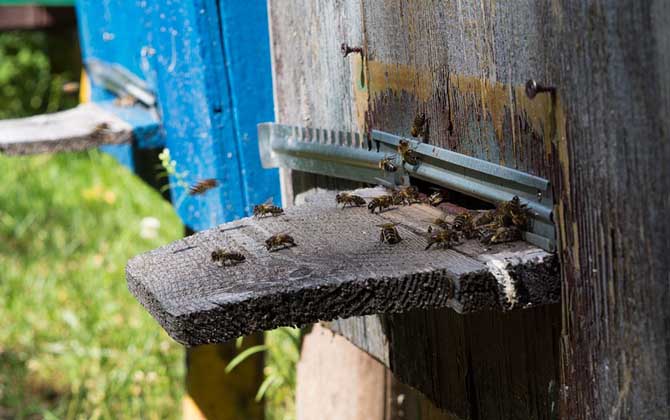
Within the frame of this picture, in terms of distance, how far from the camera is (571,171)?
4.76ft

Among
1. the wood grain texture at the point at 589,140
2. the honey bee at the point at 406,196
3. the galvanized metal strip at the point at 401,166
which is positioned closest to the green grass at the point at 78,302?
the galvanized metal strip at the point at 401,166

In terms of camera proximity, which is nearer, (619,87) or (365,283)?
(619,87)

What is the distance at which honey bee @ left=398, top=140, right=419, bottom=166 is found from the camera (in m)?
1.91

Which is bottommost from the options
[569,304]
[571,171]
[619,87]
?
[569,304]

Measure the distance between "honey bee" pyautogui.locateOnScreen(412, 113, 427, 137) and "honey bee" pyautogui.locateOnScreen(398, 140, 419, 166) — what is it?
0.10 feet

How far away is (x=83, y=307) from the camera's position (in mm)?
5758

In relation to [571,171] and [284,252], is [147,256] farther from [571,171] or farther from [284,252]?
[571,171]

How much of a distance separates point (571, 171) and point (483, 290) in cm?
21

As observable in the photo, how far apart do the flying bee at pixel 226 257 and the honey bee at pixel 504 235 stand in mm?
408

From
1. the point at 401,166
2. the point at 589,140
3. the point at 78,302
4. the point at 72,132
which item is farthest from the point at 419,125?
the point at 78,302

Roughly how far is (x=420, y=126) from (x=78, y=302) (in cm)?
436

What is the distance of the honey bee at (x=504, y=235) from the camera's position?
154 cm

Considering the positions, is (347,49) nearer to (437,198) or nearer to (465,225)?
(437,198)

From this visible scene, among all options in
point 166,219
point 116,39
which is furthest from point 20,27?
point 116,39
